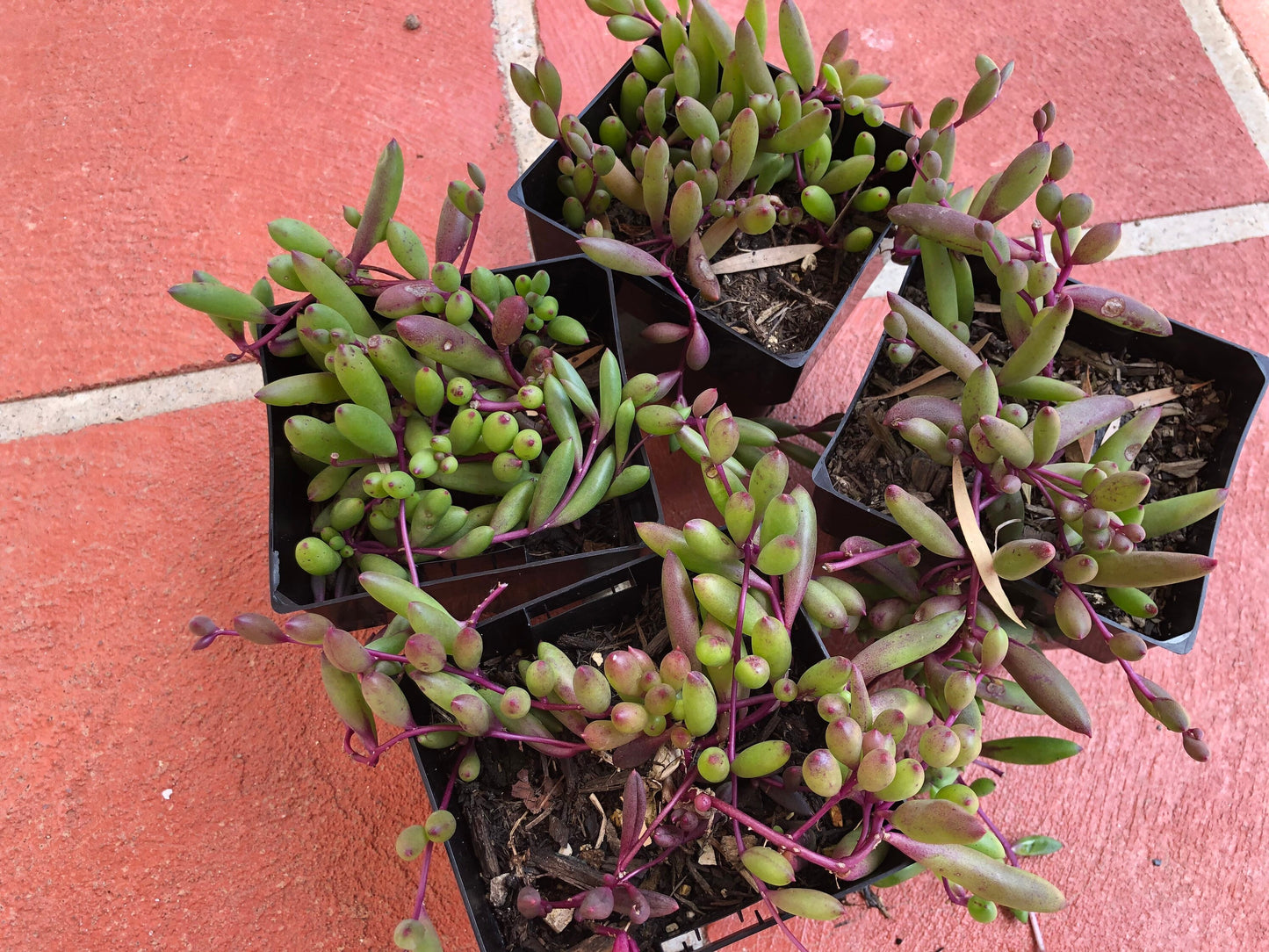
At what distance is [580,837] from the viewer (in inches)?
25.3

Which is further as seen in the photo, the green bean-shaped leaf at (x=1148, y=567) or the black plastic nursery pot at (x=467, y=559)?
the black plastic nursery pot at (x=467, y=559)

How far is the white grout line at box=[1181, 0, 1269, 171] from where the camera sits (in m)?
1.17

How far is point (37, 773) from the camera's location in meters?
0.87

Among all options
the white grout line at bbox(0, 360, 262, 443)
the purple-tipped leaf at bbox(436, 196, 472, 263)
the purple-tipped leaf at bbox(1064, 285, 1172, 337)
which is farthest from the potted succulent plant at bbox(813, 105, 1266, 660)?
the white grout line at bbox(0, 360, 262, 443)

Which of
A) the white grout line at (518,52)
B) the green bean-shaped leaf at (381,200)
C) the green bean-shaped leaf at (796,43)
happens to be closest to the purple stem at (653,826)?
the green bean-shaped leaf at (381,200)

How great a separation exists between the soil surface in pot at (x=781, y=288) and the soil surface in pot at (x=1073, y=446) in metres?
0.09

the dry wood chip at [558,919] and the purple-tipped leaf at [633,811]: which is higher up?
the purple-tipped leaf at [633,811]

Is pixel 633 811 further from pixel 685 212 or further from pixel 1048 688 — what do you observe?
pixel 685 212

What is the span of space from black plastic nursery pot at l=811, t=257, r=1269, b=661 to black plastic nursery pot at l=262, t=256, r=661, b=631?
0.17 m

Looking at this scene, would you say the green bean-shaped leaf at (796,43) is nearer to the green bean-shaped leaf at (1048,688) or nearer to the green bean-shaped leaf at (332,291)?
the green bean-shaped leaf at (332,291)

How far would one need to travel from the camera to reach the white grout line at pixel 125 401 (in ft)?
3.29

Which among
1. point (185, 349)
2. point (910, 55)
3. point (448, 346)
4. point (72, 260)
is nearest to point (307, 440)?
point (448, 346)

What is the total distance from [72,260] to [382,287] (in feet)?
1.98

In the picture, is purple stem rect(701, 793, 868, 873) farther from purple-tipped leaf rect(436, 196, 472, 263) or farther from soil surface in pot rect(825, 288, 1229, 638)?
purple-tipped leaf rect(436, 196, 472, 263)
